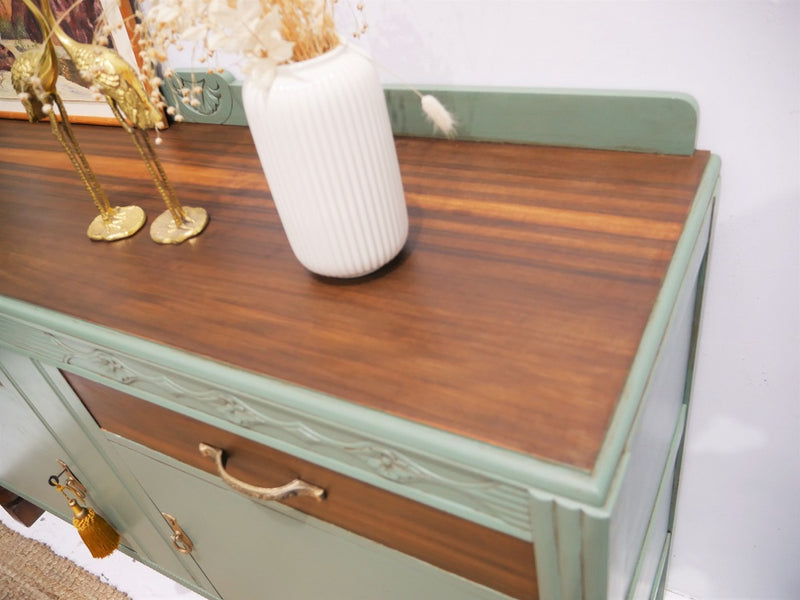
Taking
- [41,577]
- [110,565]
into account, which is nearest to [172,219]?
[110,565]

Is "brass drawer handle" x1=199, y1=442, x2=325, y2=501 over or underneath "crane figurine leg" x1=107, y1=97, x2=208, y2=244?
underneath

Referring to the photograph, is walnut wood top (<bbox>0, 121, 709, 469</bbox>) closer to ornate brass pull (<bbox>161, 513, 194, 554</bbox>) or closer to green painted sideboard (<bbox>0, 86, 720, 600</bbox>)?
→ green painted sideboard (<bbox>0, 86, 720, 600</bbox>)

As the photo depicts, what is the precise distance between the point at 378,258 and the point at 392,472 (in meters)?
0.24

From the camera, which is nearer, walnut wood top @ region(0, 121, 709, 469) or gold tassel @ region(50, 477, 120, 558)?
walnut wood top @ region(0, 121, 709, 469)

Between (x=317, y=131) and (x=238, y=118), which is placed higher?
(x=317, y=131)

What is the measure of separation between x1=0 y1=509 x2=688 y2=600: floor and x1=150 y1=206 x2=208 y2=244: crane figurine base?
1.10 metres

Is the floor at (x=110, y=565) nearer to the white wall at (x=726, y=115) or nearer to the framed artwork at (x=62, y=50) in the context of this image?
the framed artwork at (x=62, y=50)

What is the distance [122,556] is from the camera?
5.58 ft

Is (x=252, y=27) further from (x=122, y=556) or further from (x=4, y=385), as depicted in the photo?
(x=122, y=556)

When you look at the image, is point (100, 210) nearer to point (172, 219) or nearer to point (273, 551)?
point (172, 219)

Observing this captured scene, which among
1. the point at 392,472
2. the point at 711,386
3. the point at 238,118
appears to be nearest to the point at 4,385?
the point at 238,118

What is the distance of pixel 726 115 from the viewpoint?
2.50 feet

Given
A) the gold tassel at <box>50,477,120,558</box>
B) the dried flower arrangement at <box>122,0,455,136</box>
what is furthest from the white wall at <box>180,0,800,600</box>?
the gold tassel at <box>50,477,120,558</box>

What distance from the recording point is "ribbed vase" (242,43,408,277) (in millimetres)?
603
